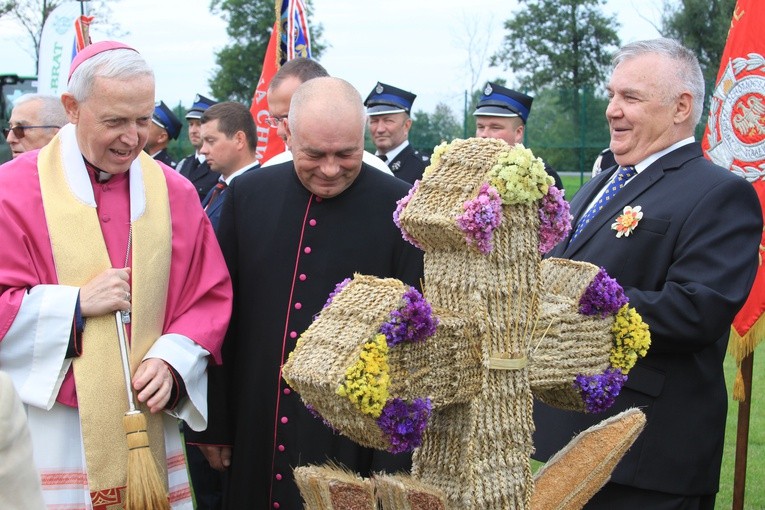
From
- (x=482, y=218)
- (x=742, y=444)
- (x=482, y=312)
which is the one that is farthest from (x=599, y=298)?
(x=742, y=444)

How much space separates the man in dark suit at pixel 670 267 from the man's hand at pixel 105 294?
1562 millimetres

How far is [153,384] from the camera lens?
3.08 meters

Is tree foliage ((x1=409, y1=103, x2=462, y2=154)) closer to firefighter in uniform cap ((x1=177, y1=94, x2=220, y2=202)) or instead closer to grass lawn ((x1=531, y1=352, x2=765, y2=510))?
firefighter in uniform cap ((x1=177, y1=94, x2=220, y2=202))

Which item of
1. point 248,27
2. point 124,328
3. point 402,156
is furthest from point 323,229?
point 248,27

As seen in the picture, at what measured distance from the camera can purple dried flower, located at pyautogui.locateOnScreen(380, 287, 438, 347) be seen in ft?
7.23

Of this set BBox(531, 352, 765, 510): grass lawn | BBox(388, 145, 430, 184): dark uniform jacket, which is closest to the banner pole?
A: BBox(531, 352, 765, 510): grass lawn

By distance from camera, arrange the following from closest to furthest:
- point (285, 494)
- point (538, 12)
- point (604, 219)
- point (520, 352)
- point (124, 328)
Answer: point (520, 352) → point (124, 328) → point (285, 494) → point (604, 219) → point (538, 12)

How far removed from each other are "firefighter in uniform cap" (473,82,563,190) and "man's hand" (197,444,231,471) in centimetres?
473

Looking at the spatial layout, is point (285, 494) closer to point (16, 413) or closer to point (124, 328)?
point (124, 328)

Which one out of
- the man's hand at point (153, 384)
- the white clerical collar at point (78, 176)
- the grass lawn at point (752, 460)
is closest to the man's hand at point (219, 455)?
the man's hand at point (153, 384)

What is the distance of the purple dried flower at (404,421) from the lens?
2.22 meters

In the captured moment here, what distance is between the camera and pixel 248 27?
42.1 m

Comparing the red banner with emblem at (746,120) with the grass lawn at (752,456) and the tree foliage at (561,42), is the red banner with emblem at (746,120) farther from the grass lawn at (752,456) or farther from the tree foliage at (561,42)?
the tree foliage at (561,42)

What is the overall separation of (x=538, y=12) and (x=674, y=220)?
40.1m
